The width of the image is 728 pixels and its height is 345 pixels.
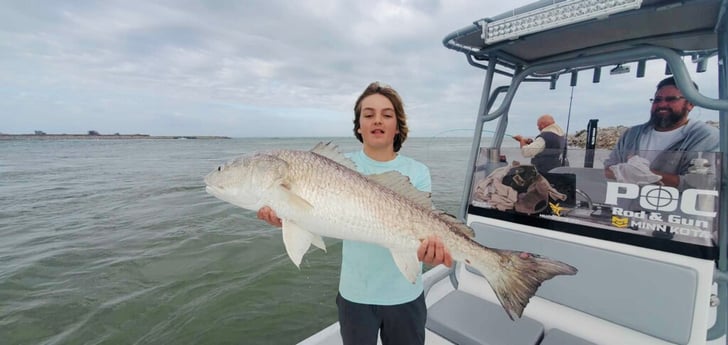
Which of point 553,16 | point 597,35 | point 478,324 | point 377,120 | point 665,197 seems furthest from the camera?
point 597,35

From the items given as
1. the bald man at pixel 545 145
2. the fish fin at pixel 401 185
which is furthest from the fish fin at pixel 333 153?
the bald man at pixel 545 145

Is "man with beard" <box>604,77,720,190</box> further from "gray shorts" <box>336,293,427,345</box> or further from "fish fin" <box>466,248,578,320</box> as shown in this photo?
"gray shorts" <box>336,293,427,345</box>

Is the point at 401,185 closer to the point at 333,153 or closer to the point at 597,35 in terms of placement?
the point at 333,153

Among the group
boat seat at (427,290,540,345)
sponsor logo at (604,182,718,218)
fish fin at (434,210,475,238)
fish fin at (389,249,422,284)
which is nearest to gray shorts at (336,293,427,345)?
fish fin at (389,249,422,284)

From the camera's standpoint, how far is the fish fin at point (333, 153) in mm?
2182

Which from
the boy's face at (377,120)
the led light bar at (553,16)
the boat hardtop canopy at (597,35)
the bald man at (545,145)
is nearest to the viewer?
the boy's face at (377,120)

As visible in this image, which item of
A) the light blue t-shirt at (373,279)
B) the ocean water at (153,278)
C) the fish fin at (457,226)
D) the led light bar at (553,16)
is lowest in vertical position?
the ocean water at (153,278)

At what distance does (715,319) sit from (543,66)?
3.03m

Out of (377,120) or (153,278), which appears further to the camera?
(153,278)

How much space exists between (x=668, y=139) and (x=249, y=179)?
4250 millimetres

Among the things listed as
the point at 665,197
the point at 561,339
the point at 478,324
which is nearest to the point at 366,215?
the point at 478,324

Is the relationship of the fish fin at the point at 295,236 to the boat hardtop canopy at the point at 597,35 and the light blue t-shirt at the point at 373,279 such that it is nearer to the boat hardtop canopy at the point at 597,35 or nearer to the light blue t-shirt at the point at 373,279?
the light blue t-shirt at the point at 373,279

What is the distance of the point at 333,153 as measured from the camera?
2.23 m

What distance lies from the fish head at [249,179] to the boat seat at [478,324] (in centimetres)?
214
